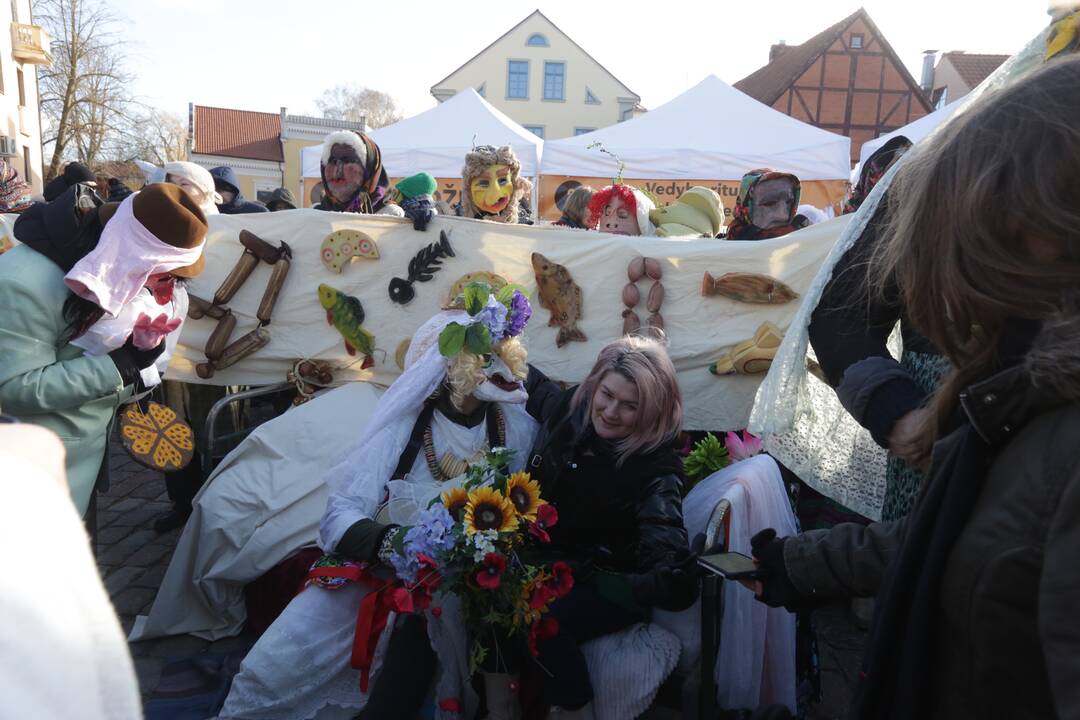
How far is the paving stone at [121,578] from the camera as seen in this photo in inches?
138

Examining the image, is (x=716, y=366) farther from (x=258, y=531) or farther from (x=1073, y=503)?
(x=1073, y=503)

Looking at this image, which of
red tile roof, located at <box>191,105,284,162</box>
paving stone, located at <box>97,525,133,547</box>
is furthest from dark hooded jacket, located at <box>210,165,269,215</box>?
red tile roof, located at <box>191,105,284,162</box>

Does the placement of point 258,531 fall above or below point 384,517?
below

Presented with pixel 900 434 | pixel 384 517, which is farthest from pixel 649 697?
pixel 900 434

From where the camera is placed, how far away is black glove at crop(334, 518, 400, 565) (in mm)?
2449

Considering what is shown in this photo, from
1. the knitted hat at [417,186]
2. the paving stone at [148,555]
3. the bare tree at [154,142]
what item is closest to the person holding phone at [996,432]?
the knitted hat at [417,186]

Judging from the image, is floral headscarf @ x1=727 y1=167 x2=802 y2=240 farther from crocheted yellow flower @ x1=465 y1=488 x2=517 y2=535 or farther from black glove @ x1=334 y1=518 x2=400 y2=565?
black glove @ x1=334 y1=518 x2=400 y2=565

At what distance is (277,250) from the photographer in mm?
3840

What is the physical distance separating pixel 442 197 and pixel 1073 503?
9608mm

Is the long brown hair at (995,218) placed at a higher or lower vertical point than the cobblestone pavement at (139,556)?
higher

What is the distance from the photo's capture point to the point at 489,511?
217 cm

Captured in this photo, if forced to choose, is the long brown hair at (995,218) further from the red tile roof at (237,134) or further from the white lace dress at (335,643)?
the red tile roof at (237,134)

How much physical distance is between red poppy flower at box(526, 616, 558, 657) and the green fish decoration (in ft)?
6.69

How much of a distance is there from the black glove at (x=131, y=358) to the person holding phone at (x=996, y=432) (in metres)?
2.50
